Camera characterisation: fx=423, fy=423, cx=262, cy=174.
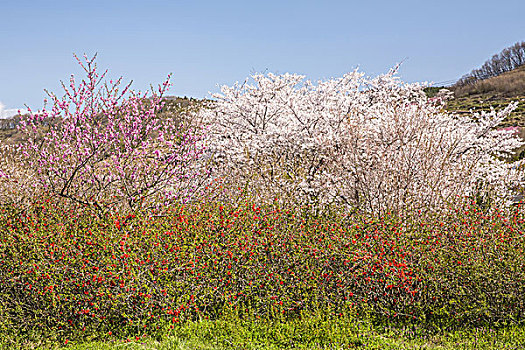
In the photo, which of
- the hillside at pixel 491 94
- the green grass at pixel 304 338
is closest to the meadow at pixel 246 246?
the green grass at pixel 304 338

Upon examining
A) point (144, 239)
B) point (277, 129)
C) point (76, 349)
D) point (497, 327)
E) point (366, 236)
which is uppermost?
point (277, 129)

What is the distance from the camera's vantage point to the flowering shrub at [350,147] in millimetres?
7852

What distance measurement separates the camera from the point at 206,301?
552 centimetres

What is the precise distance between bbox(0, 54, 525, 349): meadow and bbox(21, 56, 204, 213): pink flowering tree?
0.14ft

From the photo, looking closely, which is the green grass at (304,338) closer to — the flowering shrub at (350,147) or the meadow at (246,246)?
the meadow at (246,246)

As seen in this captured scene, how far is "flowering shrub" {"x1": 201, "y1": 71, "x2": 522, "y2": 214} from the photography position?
7.85 meters

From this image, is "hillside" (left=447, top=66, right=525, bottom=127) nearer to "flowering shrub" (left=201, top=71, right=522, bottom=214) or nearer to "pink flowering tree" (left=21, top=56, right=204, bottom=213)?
"flowering shrub" (left=201, top=71, right=522, bottom=214)

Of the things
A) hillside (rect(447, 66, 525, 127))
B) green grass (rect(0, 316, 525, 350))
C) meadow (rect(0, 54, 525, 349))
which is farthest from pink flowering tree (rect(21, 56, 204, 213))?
hillside (rect(447, 66, 525, 127))

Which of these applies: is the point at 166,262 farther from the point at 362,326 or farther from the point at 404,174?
the point at 404,174

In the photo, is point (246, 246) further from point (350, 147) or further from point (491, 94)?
point (491, 94)

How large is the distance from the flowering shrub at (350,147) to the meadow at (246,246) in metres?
0.07

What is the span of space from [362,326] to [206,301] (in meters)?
1.99

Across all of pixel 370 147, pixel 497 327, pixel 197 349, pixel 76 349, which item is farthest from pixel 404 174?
pixel 76 349

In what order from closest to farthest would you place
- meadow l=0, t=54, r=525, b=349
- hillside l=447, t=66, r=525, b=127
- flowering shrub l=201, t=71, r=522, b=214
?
1. meadow l=0, t=54, r=525, b=349
2. flowering shrub l=201, t=71, r=522, b=214
3. hillside l=447, t=66, r=525, b=127
